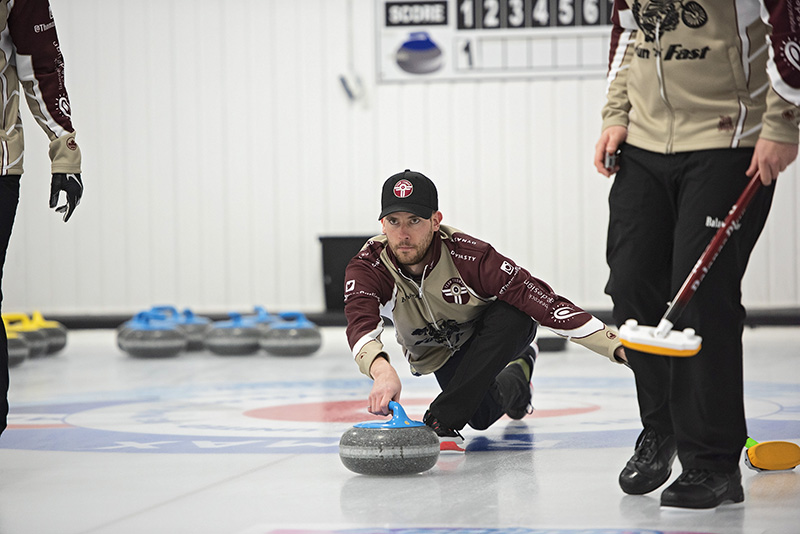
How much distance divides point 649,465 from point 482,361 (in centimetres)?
68

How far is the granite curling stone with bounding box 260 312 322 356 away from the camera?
6.44 meters

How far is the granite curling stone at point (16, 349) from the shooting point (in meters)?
5.81

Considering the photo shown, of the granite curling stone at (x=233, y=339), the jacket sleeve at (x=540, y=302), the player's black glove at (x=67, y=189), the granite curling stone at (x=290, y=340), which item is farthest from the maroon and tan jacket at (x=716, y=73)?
the granite curling stone at (x=233, y=339)

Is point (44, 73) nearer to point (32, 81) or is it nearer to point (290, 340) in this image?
point (32, 81)

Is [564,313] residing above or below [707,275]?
below

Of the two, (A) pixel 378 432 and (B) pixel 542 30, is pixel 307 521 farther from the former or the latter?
(B) pixel 542 30

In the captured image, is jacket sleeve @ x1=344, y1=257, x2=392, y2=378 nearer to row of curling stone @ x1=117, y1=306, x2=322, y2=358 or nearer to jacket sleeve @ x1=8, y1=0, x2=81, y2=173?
jacket sleeve @ x1=8, y1=0, x2=81, y2=173

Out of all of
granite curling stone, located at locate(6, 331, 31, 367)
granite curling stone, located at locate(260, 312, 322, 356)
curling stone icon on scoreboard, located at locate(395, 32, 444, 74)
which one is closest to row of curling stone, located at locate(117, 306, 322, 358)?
granite curling stone, located at locate(260, 312, 322, 356)

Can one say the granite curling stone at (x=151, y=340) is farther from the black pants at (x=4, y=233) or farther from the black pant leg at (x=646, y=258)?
the black pant leg at (x=646, y=258)

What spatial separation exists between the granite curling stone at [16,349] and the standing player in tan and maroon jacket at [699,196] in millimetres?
4543

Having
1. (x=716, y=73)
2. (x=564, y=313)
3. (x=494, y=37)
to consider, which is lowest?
(x=564, y=313)

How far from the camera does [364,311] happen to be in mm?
2666

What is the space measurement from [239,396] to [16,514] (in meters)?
2.33

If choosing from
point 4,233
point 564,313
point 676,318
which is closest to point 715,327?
point 676,318
